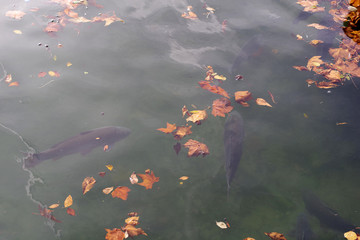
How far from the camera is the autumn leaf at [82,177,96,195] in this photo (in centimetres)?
331

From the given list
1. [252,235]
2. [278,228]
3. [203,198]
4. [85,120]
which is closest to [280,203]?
[278,228]

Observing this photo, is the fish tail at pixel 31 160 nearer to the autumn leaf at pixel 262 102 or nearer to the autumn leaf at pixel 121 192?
the autumn leaf at pixel 121 192

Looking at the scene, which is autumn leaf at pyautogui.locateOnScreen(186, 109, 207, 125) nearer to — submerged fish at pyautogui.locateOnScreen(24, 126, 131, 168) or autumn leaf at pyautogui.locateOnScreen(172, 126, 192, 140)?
autumn leaf at pyautogui.locateOnScreen(172, 126, 192, 140)

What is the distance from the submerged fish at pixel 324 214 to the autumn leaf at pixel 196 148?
139 centimetres

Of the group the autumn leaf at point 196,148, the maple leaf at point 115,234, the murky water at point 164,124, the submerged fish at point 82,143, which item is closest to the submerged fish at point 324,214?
the murky water at point 164,124

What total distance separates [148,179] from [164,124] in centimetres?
89

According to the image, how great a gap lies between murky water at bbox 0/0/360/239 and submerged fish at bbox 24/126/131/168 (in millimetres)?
91

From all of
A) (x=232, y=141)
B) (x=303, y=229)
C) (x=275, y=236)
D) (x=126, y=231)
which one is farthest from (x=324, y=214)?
(x=126, y=231)

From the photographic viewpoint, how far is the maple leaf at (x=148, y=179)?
11.0ft

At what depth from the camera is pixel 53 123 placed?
3.89 m

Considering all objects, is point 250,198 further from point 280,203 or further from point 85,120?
point 85,120

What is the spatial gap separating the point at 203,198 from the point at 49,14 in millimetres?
4914

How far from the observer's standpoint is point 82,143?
361cm

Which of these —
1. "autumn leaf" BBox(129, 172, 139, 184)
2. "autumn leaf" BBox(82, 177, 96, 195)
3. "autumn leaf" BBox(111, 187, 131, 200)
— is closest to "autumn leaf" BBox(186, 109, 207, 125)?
"autumn leaf" BBox(129, 172, 139, 184)
